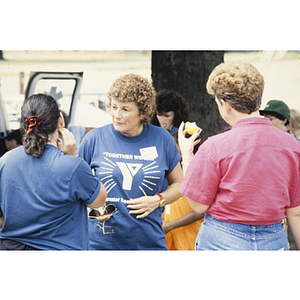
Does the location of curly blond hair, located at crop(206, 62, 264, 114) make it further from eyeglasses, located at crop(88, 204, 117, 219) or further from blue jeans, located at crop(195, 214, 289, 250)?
eyeglasses, located at crop(88, 204, 117, 219)

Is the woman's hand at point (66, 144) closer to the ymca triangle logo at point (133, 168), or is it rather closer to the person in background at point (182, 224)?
the ymca triangle logo at point (133, 168)

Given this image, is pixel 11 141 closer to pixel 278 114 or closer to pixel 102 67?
pixel 102 67

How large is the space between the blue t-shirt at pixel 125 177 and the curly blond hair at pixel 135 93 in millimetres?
190

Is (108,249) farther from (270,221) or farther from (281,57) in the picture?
(281,57)

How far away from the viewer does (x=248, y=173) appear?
1.66 meters

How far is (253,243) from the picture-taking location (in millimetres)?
1729

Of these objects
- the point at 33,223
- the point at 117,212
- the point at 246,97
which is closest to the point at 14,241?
the point at 33,223

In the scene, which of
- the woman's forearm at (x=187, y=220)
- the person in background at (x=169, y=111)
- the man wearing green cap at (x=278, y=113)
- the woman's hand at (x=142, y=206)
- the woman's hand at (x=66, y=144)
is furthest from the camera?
the person in background at (x=169, y=111)

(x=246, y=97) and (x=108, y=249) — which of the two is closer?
(x=246, y=97)

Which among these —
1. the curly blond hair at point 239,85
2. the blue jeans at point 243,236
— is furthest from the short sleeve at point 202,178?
the curly blond hair at point 239,85

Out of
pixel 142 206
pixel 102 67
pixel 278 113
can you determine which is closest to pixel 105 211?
pixel 142 206

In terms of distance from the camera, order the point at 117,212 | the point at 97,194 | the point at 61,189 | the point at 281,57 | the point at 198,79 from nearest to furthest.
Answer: the point at 61,189 → the point at 97,194 → the point at 117,212 → the point at 281,57 → the point at 198,79

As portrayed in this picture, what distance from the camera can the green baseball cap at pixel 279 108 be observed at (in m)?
2.66

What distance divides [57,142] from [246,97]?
1103mm
